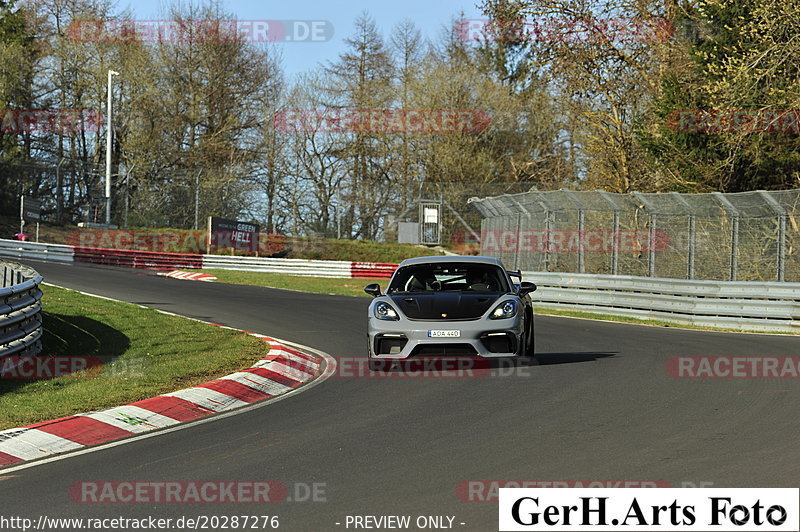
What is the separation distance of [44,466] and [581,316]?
16.8m

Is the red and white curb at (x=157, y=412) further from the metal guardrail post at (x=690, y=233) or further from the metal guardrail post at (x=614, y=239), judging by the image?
the metal guardrail post at (x=614, y=239)

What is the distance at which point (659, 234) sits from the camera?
74.5ft

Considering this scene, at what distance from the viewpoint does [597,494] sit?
5.34m

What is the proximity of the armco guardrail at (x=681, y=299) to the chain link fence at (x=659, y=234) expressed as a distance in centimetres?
68

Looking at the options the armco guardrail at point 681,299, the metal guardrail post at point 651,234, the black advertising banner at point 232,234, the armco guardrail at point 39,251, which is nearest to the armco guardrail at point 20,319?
the armco guardrail at point 681,299

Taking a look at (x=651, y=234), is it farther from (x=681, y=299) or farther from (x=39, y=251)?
(x=39, y=251)

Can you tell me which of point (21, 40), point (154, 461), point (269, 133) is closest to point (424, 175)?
point (269, 133)

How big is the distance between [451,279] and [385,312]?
1562mm

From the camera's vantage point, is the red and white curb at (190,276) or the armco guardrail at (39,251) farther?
the armco guardrail at (39,251)


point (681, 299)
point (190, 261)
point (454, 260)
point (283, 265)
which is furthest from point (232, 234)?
point (454, 260)

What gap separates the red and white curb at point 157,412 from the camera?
7.68 meters

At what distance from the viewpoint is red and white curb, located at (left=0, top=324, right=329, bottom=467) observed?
25.2 feet

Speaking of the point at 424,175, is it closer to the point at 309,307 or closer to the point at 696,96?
the point at 696,96

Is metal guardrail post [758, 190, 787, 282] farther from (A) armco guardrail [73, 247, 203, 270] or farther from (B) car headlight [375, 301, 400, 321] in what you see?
(A) armco guardrail [73, 247, 203, 270]
